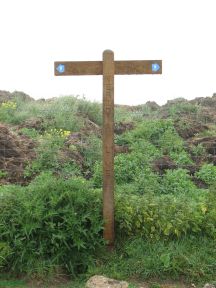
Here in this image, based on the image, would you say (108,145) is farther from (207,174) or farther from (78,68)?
(207,174)

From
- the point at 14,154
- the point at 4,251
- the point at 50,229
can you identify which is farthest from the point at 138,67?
the point at 14,154

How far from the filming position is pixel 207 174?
852cm

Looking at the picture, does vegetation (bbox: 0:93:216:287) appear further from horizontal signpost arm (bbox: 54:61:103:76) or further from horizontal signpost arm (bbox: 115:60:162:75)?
horizontal signpost arm (bbox: 115:60:162:75)

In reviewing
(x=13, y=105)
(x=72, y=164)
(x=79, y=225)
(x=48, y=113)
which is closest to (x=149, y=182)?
(x=72, y=164)

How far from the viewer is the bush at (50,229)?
18.5ft

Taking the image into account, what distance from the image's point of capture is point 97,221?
234 inches

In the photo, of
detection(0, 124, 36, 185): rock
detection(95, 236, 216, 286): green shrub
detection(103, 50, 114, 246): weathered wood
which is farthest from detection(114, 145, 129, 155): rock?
detection(95, 236, 216, 286): green shrub

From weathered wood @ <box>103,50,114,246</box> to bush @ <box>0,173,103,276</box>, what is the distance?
4.8 inches

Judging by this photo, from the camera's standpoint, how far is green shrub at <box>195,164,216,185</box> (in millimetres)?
8391

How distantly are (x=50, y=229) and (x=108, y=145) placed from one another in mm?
1217

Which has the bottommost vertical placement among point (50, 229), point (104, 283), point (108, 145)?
point (104, 283)

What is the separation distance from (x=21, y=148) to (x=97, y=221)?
367 cm

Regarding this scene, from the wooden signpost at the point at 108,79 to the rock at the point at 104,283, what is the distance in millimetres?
641

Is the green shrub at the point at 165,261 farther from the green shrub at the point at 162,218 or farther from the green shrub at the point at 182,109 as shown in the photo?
the green shrub at the point at 182,109
